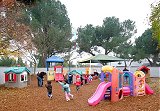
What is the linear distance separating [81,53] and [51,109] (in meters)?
43.8

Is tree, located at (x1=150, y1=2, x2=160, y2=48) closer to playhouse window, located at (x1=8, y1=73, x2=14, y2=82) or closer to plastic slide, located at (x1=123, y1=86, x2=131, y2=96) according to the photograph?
plastic slide, located at (x1=123, y1=86, x2=131, y2=96)

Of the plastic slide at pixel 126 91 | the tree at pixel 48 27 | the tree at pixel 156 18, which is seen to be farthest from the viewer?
the tree at pixel 48 27

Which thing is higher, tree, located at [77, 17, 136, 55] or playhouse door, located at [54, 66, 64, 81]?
tree, located at [77, 17, 136, 55]

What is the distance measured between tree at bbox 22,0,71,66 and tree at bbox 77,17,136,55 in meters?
7.83

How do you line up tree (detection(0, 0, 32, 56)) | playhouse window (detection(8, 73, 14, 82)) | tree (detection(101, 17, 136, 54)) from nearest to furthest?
playhouse window (detection(8, 73, 14, 82))
tree (detection(0, 0, 32, 56))
tree (detection(101, 17, 136, 54))

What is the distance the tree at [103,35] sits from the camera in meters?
55.2

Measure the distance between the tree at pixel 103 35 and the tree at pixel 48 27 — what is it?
25.7ft

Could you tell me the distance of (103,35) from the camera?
5566cm

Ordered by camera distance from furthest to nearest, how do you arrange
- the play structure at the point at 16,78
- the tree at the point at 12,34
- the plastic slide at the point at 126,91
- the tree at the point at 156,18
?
the tree at the point at 12,34, the play structure at the point at 16,78, the tree at the point at 156,18, the plastic slide at the point at 126,91

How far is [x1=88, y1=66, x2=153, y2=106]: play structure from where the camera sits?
14617 millimetres

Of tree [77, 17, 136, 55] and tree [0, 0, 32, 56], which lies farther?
tree [77, 17, 136, 55]

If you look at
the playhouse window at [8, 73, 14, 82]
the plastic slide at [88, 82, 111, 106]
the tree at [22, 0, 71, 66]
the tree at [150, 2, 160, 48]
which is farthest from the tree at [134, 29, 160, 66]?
the plastic slide at [88, 82, 111, 106]

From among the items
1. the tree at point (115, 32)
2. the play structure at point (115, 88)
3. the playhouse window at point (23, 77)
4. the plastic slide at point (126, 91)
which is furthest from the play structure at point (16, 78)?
the tree at point (115, 32)

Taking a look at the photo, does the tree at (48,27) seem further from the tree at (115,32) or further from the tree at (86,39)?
the tree at (115,32)
